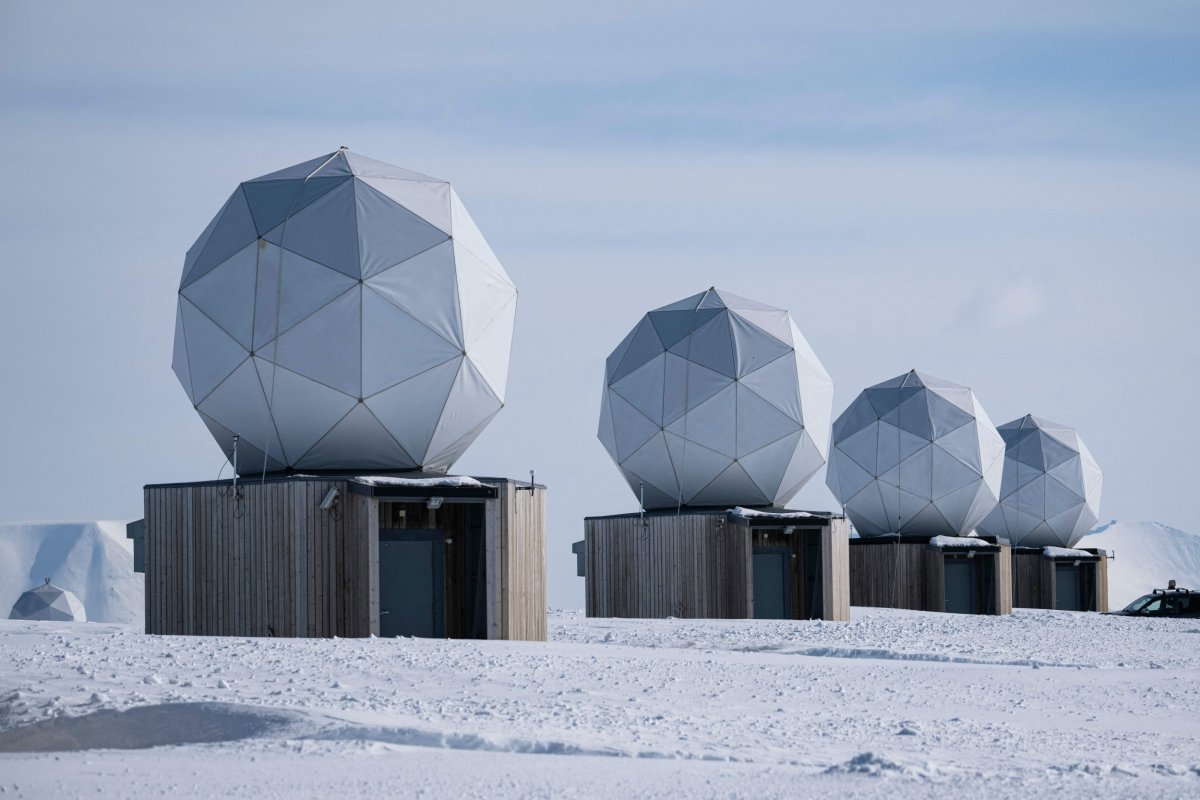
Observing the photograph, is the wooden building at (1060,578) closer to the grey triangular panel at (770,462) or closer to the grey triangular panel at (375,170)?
the grey triangular panel at (770,462)

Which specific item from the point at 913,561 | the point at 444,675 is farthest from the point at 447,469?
the point at 913,561

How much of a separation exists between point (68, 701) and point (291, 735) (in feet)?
7.47

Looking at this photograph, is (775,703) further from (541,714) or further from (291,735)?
(291,735)

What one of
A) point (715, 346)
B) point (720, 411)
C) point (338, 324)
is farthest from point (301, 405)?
point (715, 346)

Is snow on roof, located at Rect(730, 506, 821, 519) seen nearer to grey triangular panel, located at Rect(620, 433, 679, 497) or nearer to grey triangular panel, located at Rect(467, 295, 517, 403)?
grey triangular panel, located at Rect(620, 433, 679, 497)

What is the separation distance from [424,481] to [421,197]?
15.0 feet

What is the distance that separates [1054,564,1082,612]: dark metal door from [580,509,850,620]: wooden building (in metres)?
22.8

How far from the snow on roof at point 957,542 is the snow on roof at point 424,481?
75.3ft

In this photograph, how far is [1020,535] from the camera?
51.6m

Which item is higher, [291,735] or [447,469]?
[447,469]

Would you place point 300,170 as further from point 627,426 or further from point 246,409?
point 627,426

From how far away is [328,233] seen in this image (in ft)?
65.7

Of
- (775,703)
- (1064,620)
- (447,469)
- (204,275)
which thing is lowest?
(1064,620)

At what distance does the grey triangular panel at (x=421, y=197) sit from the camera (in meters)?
20.7
